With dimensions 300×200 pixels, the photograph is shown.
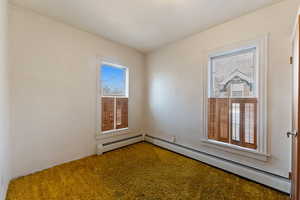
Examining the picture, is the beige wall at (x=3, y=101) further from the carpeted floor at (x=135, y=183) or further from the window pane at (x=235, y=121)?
the window pane at (x=235, y=121)

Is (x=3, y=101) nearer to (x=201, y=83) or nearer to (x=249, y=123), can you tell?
(x=201, y=83)

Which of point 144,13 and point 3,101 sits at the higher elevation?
point 144,13

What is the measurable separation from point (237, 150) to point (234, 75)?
49.6 inches

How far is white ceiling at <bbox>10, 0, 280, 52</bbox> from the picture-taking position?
187cm

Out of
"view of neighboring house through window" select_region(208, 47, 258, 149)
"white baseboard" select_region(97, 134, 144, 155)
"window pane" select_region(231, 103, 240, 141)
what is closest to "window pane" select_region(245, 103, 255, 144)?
"view of neighboring house through window" select_region(208, 47, 258, 149)

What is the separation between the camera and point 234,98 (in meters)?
2.21

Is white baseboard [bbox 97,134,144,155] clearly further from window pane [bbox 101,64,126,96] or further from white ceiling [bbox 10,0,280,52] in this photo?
white ceiling [bbox 10,0,280,52]

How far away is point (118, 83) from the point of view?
333cm

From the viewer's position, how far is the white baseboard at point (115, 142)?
2824mm

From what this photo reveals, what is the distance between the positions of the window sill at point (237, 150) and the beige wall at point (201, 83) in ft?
0.23

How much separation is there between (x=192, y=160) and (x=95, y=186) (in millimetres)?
1791

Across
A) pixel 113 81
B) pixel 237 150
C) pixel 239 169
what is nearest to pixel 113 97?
pixel 113 81

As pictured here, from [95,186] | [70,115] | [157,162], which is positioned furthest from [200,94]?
[70,115]

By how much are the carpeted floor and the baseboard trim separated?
0.28 feet
